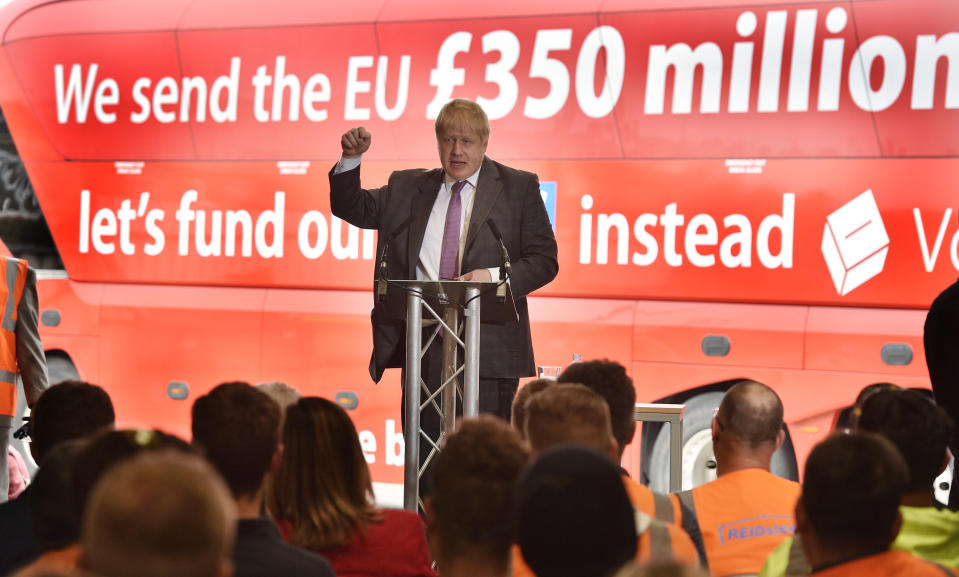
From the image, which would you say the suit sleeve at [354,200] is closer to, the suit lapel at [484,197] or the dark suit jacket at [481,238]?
the dark suit jacket at [481,238]

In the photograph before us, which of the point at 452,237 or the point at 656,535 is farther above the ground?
the point at 452,237

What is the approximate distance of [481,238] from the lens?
17.4 feet

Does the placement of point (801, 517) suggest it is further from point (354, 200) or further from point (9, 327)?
point (9, 327)

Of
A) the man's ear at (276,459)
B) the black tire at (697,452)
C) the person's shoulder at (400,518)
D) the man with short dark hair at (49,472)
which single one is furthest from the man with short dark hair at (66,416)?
the black tire at (697,452)

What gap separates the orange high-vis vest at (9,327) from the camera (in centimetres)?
515

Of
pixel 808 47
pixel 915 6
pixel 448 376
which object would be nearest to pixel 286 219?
pixel 448 376

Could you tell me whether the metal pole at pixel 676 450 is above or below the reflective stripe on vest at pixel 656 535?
below

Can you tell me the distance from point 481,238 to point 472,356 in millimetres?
661

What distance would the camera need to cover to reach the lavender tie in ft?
17.5

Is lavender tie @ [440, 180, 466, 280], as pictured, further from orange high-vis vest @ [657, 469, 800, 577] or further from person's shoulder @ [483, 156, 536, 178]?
orange high-vis vest @ [657, 469, 800, 577]

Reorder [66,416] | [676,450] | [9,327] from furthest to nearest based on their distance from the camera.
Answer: [676,450]
[9,327]
[66,416]

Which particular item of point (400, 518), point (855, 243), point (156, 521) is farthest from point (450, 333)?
point (156, 521)

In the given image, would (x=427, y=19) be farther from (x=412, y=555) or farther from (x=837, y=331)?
(x=412, y=555)

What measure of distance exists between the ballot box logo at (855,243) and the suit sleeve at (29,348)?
153 inches
